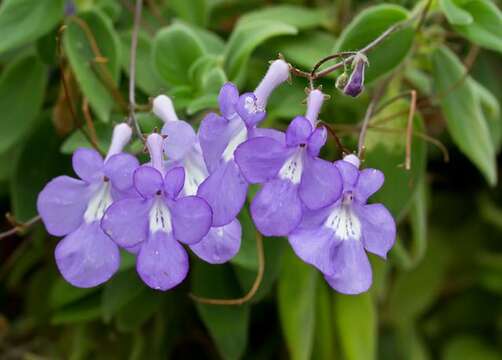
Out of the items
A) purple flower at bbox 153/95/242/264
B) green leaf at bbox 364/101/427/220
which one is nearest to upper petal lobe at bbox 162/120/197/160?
purple flower at bbox 153/95/242/264

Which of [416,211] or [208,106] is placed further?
[416,211]

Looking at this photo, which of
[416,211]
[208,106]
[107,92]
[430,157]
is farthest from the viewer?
[430,157]

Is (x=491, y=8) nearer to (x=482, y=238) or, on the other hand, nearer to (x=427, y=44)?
(x=427, y=44)

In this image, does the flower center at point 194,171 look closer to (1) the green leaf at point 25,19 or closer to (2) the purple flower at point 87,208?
(2) the purple flower at point 87,208

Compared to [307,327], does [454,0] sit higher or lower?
higher

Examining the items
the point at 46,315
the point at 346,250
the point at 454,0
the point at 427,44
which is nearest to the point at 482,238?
the point at 427,44

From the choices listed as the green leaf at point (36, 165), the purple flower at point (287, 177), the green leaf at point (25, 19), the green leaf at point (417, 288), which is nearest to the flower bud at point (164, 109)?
the purple flower at point (287, 177)

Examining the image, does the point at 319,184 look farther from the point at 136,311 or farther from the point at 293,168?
the point at 136,311

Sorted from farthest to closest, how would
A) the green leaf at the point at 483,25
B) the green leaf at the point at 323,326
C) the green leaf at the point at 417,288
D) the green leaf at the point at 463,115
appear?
the green leaf at the point at 417,288, the green leaf at the point at 323,326, the green leaf at the point at 463,115, the green leaf at the point at 483,25
